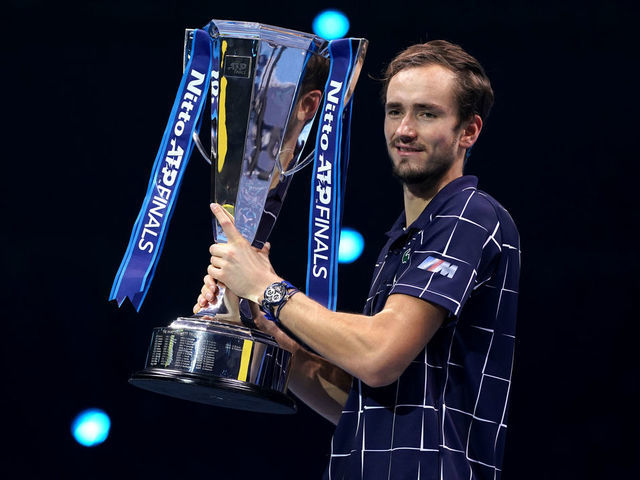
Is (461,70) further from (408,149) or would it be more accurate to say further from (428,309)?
(428,309)

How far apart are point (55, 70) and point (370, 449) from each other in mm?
1768

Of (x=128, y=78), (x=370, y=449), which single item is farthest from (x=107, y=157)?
(x=370, y=449)

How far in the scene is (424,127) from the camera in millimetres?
1738

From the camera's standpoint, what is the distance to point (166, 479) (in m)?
2.81

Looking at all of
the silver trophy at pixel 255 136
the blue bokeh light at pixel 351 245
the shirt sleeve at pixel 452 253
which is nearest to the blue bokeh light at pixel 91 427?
the blue bokeh light at pixel 351 245

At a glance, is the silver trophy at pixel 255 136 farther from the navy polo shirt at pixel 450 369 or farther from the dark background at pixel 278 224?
the dark background at pixel 278 224

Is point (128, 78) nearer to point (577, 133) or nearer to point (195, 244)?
point (195, 244)

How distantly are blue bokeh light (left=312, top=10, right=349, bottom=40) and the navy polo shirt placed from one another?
1.19 meters

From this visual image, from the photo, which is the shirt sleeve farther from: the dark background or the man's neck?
the dark background

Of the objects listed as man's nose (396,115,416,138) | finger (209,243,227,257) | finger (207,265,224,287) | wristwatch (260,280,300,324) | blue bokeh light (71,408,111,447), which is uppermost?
man's nose (396,115,416,138)

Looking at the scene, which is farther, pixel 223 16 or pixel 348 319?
pixel 223 16

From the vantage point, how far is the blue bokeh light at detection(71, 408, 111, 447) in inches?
111

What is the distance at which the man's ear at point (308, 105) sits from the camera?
1.93 metres

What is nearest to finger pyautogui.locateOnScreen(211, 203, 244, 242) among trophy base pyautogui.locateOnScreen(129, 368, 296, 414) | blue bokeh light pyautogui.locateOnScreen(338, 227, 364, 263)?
trophy base pyautogui.locateOnScreen(129, 368, 296, 414)
